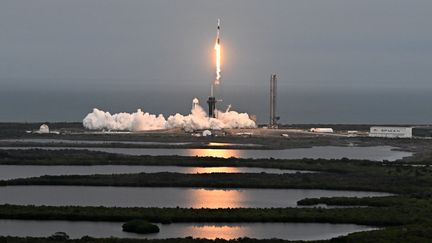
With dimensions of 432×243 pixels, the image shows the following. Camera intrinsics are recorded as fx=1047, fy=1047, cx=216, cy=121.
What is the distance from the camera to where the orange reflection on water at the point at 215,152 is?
92938 millimetres

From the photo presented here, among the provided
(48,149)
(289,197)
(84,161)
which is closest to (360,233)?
(289,197)

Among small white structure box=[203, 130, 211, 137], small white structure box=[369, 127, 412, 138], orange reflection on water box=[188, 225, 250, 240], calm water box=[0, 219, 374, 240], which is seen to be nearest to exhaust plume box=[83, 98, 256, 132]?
small white structure box=[203, 130, 211, 137]

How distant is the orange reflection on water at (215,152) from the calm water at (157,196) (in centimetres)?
2430

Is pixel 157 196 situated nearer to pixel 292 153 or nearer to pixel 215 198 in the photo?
pixel 215 198

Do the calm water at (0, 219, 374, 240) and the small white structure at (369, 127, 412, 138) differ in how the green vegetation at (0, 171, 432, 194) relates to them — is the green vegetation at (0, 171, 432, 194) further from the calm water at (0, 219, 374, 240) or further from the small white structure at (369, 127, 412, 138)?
the small white structure at (369, 127, 412, 138)

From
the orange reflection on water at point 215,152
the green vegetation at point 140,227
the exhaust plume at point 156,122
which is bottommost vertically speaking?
the green vegetation at point 140,227

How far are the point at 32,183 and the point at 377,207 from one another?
23327 millimetres

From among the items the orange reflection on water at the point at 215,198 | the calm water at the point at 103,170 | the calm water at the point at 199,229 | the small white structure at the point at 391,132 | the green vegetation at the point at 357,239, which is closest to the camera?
the green vegetation at the point at 357,239

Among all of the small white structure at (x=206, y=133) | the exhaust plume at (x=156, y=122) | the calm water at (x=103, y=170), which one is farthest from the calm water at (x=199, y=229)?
the exhaust plume at (x=156, y=122)

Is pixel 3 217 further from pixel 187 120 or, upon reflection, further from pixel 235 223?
pixel 187 120

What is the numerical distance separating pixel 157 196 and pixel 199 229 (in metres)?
12.3

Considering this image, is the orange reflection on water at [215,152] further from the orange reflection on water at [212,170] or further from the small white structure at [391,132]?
the small white structure at [391,132]

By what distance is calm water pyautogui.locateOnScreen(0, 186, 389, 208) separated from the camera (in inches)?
2386

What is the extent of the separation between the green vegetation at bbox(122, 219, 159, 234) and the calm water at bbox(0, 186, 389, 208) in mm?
7721
